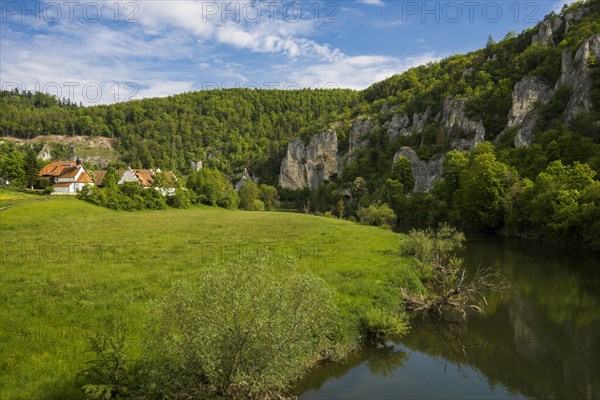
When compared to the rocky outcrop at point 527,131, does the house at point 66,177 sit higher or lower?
lower

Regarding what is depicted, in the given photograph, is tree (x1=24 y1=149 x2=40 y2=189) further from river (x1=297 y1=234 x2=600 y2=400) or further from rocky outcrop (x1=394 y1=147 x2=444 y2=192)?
rocky outcrop (x1=394 y1=147 x2=444 y2=192)

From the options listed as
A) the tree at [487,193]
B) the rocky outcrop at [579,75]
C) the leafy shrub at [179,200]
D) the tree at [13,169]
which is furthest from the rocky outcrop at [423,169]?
the tree at [13,169]

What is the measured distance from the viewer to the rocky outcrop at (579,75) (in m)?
78.9

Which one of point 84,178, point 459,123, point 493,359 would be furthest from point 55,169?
point 459,123

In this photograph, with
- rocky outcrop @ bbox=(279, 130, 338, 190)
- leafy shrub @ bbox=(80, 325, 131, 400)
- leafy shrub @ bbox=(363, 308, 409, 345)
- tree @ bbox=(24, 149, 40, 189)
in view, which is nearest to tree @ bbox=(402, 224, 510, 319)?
leafy shrub @ bbox=(363, 308, 409, 345)

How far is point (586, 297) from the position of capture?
26.3 m

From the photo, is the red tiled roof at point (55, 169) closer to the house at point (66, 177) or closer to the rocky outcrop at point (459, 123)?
the house at point (66, 177)

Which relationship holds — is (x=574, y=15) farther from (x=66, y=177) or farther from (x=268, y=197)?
(x=66, y=177)

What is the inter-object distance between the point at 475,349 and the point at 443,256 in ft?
56.2

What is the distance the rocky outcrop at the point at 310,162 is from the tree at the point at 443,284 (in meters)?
131

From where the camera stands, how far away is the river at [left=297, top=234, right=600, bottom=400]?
590 inches

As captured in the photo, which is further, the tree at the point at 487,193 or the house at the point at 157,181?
the house at the point at 157,181

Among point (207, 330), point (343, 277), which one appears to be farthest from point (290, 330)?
point (343, 277)

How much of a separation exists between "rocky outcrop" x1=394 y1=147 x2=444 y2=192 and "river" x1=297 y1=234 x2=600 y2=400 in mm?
85606
